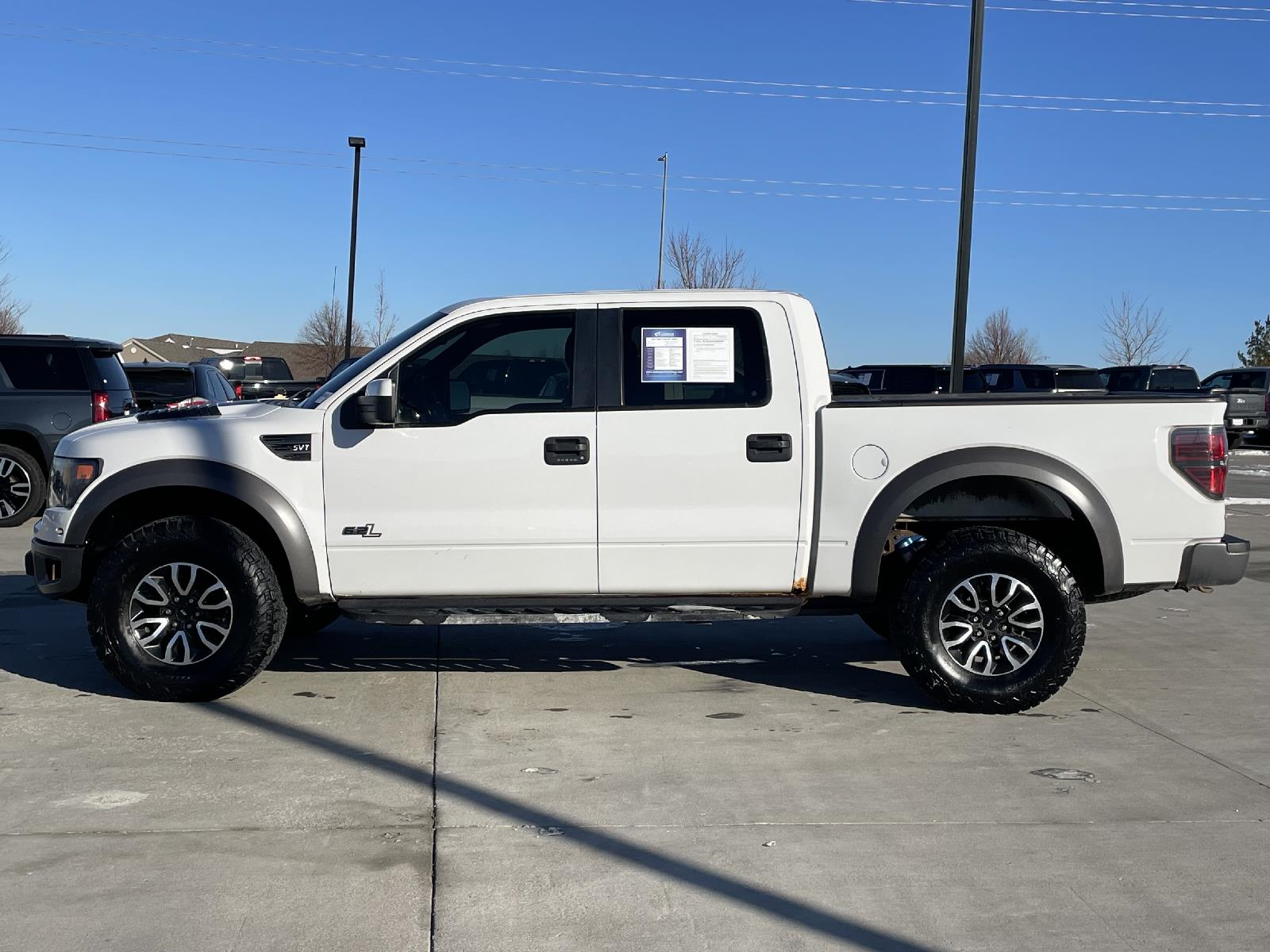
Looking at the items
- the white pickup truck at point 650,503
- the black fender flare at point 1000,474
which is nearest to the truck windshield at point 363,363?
the white pickup truck at point 650,503

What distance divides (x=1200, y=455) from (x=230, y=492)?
4528 mm

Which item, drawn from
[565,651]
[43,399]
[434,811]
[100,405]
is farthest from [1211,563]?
[43,399]

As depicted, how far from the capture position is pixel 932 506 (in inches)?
250

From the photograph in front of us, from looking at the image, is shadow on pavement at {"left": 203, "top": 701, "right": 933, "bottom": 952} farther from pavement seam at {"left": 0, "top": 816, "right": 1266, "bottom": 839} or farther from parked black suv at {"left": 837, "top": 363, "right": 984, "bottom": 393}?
parked black suv at {"left": 837, "top": 363, "right": 984, "bottom": 393}

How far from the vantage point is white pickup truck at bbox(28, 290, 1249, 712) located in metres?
6.12

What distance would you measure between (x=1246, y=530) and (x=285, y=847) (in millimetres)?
11939

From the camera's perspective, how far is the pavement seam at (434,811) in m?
3.73

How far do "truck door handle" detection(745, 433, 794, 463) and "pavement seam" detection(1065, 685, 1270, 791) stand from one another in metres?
1.99

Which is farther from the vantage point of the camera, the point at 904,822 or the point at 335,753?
the point at 335,753

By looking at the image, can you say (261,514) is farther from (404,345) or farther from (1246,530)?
(1246,530)

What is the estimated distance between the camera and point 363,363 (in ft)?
21.2

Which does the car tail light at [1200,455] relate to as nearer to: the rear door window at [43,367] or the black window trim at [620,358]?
the black window trim at [620,358]

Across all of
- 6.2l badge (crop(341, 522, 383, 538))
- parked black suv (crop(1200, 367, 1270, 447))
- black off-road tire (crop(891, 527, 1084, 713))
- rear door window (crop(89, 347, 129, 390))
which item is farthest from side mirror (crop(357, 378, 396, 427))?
parked black suv (crop(1200, 367, 1270, 447))

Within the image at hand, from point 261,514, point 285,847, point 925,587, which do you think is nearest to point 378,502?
→ point 261,514
